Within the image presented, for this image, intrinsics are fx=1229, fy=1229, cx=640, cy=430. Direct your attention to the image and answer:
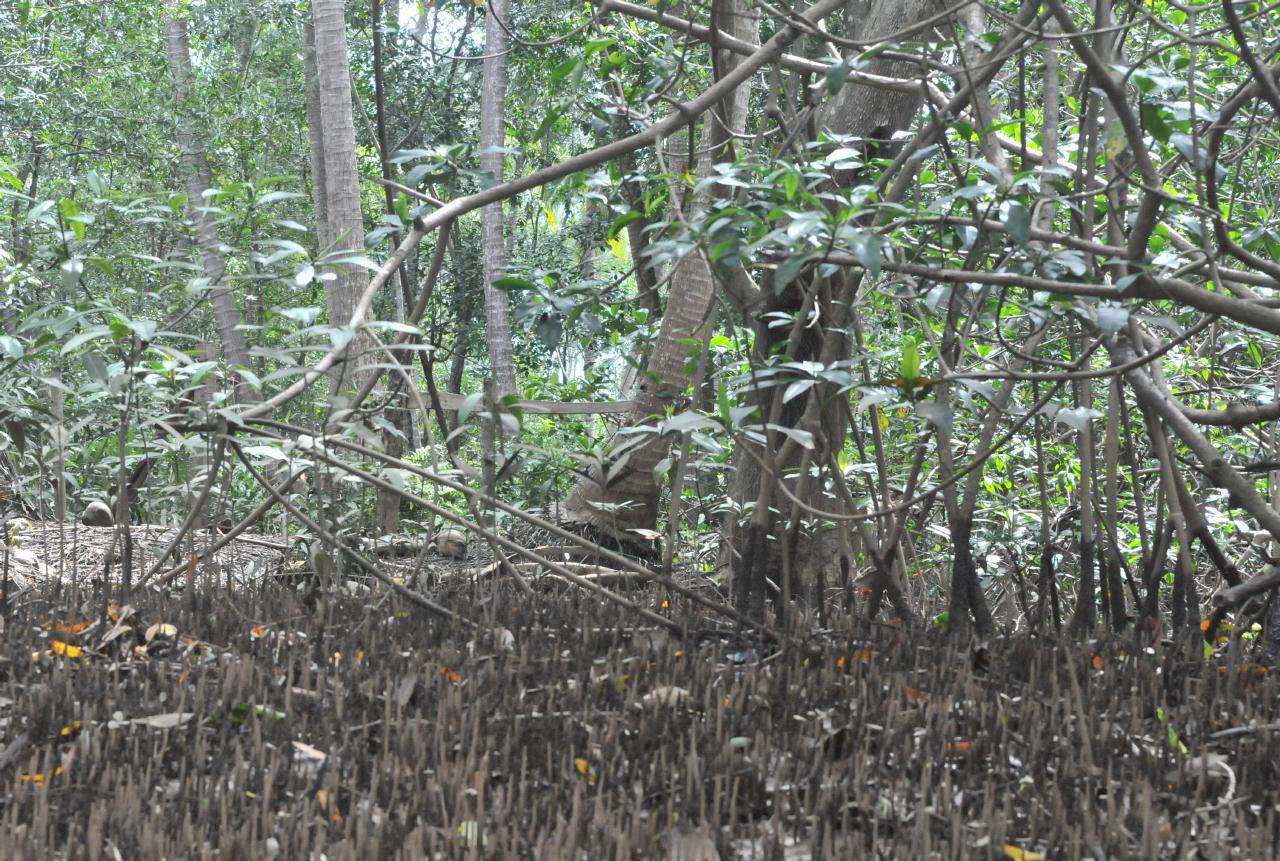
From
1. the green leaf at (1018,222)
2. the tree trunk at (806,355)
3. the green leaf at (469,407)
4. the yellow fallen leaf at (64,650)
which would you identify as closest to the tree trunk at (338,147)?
the tree trunk at (806,355)

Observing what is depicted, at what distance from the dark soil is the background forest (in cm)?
10

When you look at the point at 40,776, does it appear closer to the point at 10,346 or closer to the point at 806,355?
the point at 10,346

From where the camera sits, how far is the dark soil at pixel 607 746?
1.92 metres

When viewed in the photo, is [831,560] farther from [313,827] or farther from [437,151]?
[313,827]

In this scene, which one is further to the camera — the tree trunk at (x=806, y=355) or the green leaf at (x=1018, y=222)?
the tree trunk at (x=806, y=355)

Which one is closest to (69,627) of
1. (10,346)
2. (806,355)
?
(10,346)

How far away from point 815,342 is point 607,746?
2.24 meters

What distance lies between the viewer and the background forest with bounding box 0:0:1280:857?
2.81 metres

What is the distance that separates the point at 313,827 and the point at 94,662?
4.33 ft

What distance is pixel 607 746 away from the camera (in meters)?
2.38

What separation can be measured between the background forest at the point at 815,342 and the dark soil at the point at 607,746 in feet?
0.32

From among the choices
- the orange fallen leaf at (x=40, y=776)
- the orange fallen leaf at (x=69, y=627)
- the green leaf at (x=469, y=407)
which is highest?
the green leaf at (x=469, y=407)

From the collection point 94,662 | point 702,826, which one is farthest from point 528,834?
point 94,662

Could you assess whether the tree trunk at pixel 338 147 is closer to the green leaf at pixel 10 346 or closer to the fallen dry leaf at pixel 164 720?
the green leaf at pixel 10 346
